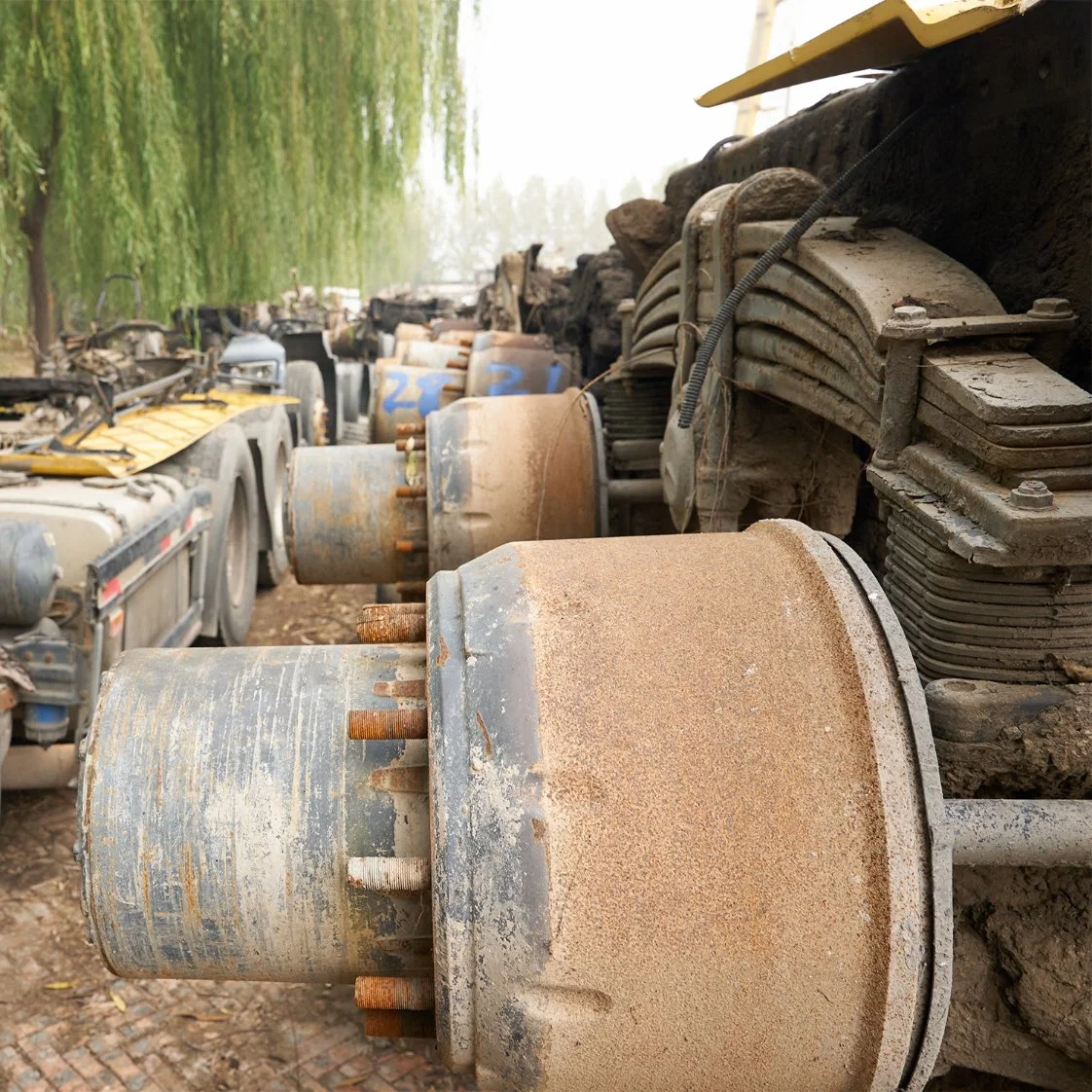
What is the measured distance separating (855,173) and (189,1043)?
308 centimetres

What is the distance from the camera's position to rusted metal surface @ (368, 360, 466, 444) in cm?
698

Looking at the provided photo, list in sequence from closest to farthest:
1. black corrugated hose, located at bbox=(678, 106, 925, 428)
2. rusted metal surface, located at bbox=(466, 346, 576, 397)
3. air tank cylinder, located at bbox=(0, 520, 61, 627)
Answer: black corrugated hose, located at bbox=(678, 106, 925, 428)
air tank cylinder, located at bbox=(0, 520, 61, 627)
rusted metal surface, located at bbox=(466, 346, 576, 397)

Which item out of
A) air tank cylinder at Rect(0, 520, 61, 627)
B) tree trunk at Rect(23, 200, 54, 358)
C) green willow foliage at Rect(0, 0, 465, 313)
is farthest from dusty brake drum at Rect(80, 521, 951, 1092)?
tree trunk at Rect(23, 200, 54, 358)

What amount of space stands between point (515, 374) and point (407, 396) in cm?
88

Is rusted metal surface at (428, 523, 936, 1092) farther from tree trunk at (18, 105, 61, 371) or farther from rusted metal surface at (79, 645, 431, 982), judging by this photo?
tree trunk at (18, 105, 61, 371)

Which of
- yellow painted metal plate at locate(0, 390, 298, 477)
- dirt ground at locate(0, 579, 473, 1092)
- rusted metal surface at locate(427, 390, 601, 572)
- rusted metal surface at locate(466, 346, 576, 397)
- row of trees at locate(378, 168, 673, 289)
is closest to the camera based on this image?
dirt ground at locate(0, 579, 473, 1092)

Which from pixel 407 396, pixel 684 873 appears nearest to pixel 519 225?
pixel 407 396

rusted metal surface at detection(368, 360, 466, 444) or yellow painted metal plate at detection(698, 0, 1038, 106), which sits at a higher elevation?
yellow painted metal plate at detection(698, 0, 1038, 106)

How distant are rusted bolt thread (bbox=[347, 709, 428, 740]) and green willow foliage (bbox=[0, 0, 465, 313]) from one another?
6441mm

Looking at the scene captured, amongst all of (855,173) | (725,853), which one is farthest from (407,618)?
(855,173)

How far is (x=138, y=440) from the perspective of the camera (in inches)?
189

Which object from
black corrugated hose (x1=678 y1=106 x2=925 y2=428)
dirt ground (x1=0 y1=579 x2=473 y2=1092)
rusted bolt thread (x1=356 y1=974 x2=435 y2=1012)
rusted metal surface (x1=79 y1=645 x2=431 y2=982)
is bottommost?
dirt ground (x1=0 y1=579 x2=473 y2=1092)

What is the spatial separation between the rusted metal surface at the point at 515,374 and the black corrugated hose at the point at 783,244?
3.80m

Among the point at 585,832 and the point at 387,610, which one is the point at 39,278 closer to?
the point at 387,610
